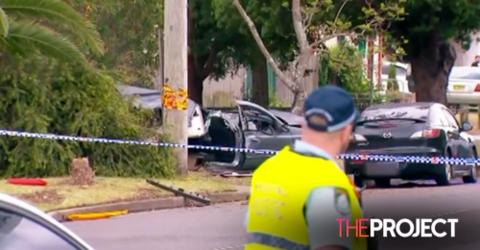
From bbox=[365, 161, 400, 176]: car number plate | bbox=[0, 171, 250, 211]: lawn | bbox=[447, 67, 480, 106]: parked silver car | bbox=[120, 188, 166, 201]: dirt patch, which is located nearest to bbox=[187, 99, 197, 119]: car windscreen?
bbox=[0, 171, 250, 211]: lawn

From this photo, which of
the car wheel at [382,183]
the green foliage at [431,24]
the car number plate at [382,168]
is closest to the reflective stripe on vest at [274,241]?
the car number plate at [382,168]

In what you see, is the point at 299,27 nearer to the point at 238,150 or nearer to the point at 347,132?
the point at 238,150

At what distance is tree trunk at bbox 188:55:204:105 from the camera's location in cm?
3459

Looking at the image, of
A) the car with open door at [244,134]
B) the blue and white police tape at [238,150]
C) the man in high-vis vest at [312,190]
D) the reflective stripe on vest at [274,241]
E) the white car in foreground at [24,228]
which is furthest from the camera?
the car with open door at [244,134]

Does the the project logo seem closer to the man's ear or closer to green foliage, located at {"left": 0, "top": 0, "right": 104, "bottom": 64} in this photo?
the man's ear

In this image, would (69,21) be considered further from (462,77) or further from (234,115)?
(462,77)

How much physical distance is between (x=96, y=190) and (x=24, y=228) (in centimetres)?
1124

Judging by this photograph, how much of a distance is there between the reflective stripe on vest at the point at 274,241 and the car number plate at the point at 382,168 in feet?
44.8

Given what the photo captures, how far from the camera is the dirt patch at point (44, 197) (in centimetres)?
1428

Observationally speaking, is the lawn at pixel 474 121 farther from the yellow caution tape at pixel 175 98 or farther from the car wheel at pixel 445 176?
the yellow caution tape at pixel 175 98

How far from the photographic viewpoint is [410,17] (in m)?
26.9

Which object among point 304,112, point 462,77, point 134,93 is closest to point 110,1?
point 134,93

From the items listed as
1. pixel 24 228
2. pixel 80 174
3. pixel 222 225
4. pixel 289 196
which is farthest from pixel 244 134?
pixel 289 196

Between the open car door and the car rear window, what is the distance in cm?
185
